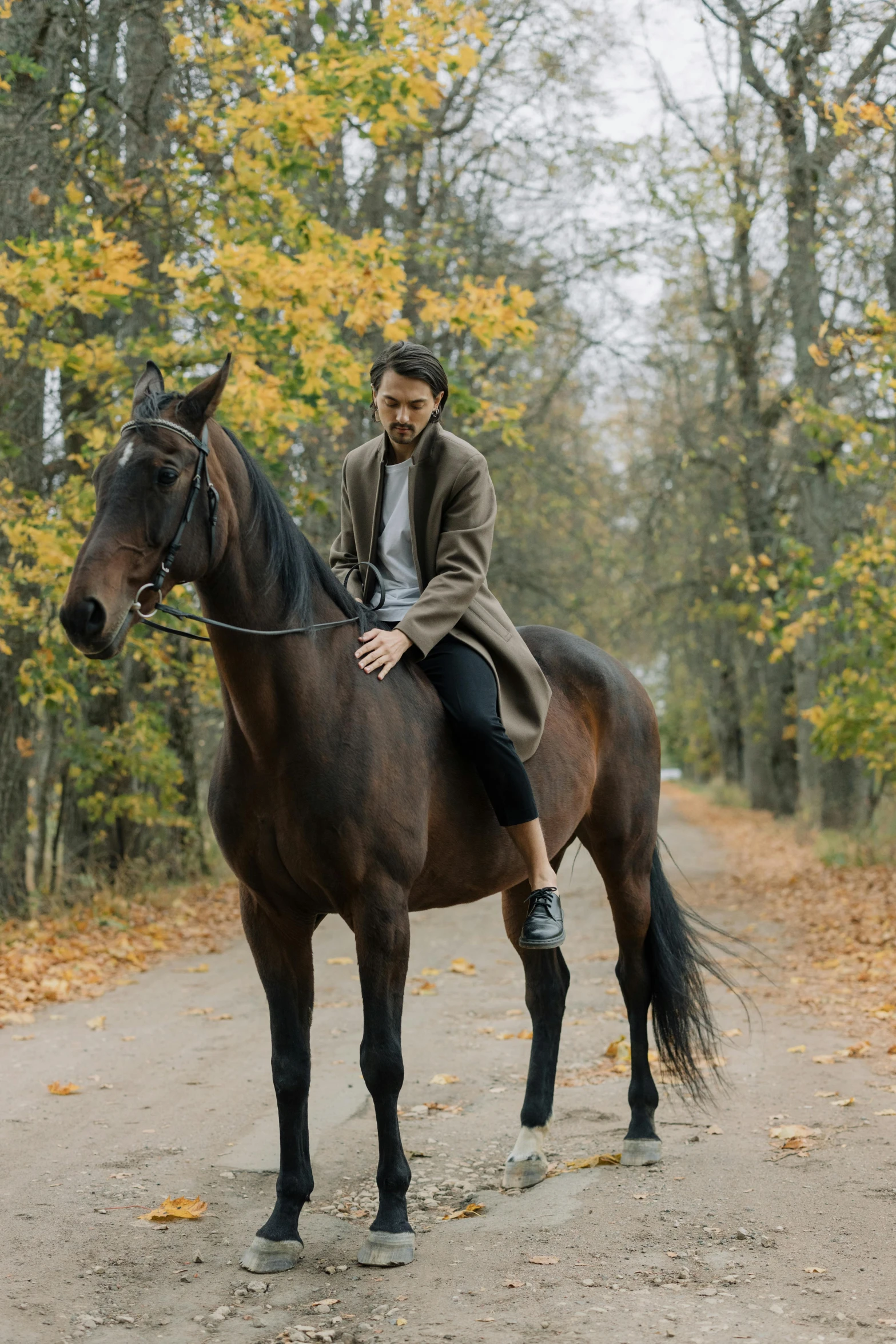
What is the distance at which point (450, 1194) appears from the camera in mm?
4664

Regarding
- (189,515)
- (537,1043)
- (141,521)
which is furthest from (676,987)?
(141,521)

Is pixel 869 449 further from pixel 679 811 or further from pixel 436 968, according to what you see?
pixel 679 811

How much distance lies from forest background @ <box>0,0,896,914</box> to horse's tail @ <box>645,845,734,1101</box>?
16.5 ft

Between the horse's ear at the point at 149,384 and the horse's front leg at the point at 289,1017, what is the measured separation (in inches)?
65.1

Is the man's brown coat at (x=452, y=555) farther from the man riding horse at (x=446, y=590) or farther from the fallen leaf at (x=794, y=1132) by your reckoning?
the fallen leaf at (x=794, y=1132)

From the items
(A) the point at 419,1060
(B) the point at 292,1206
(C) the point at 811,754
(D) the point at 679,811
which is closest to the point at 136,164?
(A) the point at 419,1060

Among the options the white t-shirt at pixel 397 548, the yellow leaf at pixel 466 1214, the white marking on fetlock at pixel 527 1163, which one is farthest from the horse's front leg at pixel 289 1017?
the white t-shirt at pixel 397 548

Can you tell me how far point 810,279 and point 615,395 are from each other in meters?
5.75

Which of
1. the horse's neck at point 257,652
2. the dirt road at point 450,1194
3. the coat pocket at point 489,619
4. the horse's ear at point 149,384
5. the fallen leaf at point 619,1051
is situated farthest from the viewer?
the fallen leaf at point 619,1051

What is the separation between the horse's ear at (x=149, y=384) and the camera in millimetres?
3773

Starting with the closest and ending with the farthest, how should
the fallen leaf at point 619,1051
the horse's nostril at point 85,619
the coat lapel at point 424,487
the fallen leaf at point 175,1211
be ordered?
1. the horse's nostril at point 85,619
2. the fallen leaf at point 175,1211
3. the coat lapel at point 424,487
4. the fallen leaf at point 619,1051

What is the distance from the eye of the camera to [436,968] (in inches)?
388

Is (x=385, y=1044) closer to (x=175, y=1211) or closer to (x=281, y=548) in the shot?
(x=175, y=1211)

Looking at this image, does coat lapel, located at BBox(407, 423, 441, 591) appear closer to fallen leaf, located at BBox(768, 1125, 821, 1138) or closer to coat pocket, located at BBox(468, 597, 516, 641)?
coat pocket, located at BBox(468, 597, 516, 641)
